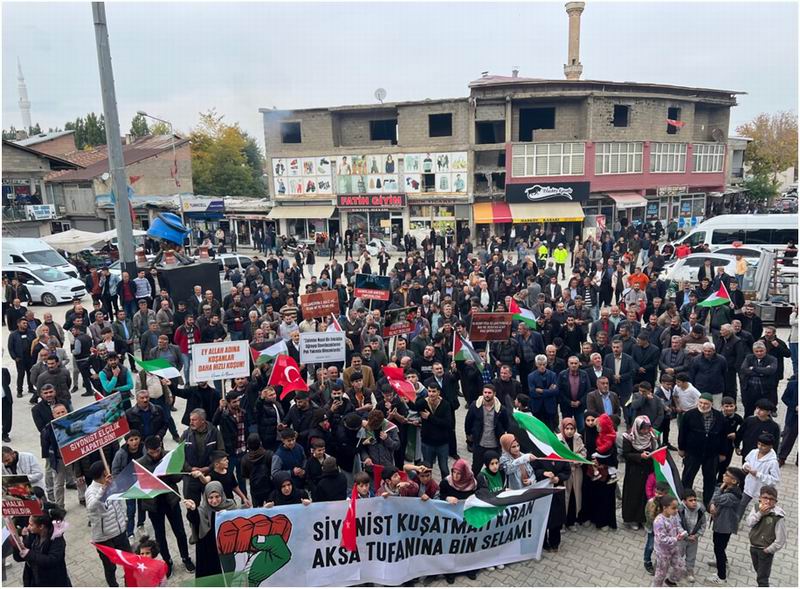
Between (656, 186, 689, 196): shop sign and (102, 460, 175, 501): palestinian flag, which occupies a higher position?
(656, 186, 689, 196): shop sign

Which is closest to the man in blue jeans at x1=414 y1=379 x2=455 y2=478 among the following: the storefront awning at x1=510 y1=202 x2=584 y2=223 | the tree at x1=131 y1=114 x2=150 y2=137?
the storefront awning at x1=510 y1=202 x2=584 y2=223

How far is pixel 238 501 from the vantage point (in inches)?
293

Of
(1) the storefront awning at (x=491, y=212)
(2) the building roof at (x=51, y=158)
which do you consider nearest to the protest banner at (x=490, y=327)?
(1) the storefront awning at (x=491, y=212)

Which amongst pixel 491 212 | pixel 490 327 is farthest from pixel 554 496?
pixel 491 212

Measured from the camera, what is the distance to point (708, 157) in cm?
4253

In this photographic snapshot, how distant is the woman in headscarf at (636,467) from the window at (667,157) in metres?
35.4

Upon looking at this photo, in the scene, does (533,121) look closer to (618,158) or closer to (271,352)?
(618,158)

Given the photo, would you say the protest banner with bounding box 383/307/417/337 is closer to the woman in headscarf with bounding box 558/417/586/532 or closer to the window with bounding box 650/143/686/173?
the woman in headscarf with bounding box 558/417/586/532

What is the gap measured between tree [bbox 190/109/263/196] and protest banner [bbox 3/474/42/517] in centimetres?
5668

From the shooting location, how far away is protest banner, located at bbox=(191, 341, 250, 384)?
29.8 feet

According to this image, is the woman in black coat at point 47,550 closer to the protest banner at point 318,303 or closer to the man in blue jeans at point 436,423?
the man in blue jeans at point 436,423

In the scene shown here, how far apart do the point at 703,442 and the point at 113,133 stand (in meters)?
14.4

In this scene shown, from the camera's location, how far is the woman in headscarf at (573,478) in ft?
23.9

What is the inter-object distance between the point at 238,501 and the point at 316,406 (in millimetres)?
1556
